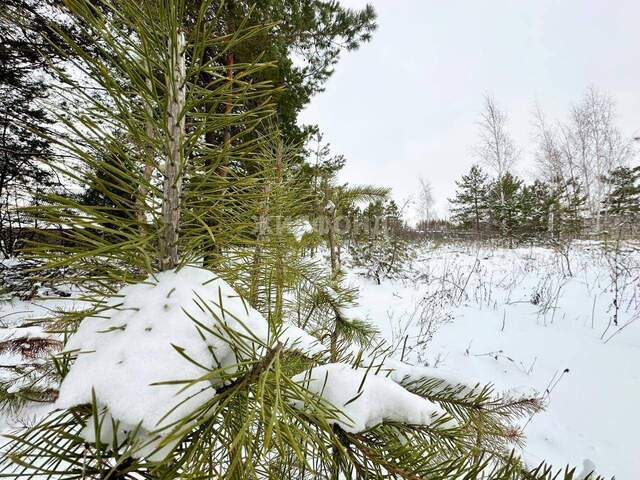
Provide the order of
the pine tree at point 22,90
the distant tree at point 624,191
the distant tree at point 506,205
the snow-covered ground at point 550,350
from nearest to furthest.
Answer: the pine tree at point 22,90 → the snow-covered ground at point 550,350 → the distant tree at point 506,205 → the distant tree at point 624,191

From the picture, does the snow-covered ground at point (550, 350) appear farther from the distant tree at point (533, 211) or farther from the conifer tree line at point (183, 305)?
the distant tree at point (533, 211)

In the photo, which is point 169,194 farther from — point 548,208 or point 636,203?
point 636,203

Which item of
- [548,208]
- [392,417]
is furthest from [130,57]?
[548,208]

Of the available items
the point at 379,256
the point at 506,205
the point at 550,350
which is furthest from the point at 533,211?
the point at 550,350

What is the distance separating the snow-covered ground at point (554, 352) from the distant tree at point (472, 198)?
1617 centimetres

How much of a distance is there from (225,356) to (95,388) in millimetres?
170

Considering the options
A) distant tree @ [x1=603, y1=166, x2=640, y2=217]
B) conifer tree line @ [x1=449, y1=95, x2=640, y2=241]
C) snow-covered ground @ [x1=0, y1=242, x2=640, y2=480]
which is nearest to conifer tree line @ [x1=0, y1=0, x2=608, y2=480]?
snow-covered ground @ [x1=0, y1=242, x2=640, y2=480]

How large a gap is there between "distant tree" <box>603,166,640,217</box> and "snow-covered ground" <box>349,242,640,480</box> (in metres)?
16.6

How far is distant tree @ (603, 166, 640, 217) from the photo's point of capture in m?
16.2

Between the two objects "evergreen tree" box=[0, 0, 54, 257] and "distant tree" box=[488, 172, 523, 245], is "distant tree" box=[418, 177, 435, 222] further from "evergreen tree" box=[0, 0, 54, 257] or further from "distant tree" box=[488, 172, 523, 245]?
"evergreen tree" box=[0, 0, 54, 257]

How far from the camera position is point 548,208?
1396 cm

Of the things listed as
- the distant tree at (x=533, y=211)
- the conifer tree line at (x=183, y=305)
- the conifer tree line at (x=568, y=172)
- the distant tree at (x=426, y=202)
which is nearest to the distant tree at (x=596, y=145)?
the conifer tree line at (x=568, y=172)

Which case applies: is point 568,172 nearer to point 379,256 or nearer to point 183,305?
point 379,256

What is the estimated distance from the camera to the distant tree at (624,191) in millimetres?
16250
